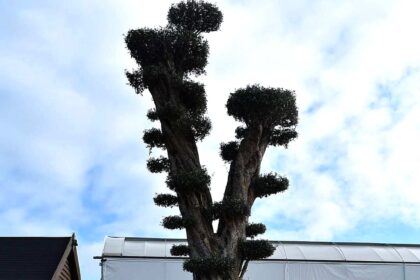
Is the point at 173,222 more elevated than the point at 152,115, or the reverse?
the point at 152,115

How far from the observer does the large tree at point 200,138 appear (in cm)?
996

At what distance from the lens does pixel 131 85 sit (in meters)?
11.6

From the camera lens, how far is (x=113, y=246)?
1747cm

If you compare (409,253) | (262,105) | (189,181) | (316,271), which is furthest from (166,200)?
(409,253)

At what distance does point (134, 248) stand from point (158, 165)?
23.9 ft

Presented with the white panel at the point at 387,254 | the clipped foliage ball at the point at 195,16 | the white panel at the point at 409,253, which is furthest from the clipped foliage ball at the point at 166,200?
the white panel at the point at 409,253

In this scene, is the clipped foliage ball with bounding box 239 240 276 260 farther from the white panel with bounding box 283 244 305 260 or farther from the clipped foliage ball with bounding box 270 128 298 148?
the white panel with bounding box 283 244 305 260

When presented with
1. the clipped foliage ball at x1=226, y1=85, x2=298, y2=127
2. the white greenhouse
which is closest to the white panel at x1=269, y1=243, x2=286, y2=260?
the white greenhouse

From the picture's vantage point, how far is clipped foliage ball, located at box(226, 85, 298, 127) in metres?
10.6

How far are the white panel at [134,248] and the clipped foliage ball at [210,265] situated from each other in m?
7.96

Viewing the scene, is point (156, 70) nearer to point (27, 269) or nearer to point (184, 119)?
point (184, 119)

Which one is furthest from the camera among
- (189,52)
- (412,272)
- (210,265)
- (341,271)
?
(412,272)

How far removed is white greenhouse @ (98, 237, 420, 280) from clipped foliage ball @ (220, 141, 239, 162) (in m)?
6.55

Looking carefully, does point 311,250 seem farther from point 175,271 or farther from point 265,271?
point 175,271
